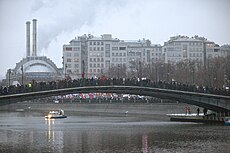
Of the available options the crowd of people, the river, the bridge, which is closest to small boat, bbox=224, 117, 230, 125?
the bridge

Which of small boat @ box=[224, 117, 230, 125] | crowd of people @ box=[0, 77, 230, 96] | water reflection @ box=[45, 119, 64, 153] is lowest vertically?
water reflection @ box=[45, 119, 64, 153]

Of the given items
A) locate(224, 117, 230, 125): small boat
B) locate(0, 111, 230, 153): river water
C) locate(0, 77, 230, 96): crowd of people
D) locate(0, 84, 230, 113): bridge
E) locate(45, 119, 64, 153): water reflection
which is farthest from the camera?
locate(224, 117, 230, 125): small boat

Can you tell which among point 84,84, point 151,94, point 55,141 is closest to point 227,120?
point 151,94

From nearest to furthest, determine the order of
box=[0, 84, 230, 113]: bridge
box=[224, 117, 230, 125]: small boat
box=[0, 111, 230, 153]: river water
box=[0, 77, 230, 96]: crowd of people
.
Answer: box=[0, 111, 230, 153]: river water
box=[0, 77, 230, 96]: crowd of people
box=[0, 84, 230, 113]: bridge
box=[224, 117, 230, 125]: small boat

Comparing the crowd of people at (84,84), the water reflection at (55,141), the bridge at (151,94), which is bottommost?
the water reflection at (55,141)

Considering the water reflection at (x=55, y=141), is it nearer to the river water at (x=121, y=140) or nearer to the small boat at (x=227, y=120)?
the river water at (x=121, y=140)

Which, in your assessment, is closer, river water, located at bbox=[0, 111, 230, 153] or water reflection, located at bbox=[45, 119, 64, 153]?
river water, located at bbox=[0, 111, 230, 153]

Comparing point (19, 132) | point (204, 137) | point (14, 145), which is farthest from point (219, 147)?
point (19, 132)

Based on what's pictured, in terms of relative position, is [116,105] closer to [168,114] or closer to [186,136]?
[168,114]

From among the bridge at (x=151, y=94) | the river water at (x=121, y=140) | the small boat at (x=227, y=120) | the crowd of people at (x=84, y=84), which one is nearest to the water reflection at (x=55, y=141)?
the river water at (x=121, y=140)

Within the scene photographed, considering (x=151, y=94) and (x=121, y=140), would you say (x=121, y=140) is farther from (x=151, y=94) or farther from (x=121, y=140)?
(x=151, y=94)

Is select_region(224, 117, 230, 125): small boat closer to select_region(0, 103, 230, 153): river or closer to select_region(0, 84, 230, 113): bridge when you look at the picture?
select_region(0, 84, 230, 113): bridge

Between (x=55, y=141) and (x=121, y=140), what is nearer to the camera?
(x=55, y=141)

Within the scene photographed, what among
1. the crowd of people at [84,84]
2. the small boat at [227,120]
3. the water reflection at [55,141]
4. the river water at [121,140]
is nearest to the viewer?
the river water at [121,140]
